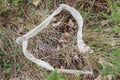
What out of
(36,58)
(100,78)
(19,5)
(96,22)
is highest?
(19,5)

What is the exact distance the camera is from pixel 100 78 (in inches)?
87.1

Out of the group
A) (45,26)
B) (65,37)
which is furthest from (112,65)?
(45,26)

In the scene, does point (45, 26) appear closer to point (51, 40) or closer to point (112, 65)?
point (51, 40)

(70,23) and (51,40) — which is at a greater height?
(70,23)

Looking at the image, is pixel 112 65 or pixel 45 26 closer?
pixel 112 65

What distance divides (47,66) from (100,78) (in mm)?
425

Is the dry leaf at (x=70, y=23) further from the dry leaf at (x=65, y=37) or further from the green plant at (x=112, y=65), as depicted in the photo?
the green plant at (x=112, y=65)

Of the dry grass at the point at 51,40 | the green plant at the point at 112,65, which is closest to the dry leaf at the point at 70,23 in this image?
the dry grass at the point at 51,40


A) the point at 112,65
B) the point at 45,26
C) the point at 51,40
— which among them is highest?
the point at 45,26

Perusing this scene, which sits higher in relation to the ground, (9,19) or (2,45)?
(9,19)

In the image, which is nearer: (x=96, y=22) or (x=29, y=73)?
(x=29, y=73)

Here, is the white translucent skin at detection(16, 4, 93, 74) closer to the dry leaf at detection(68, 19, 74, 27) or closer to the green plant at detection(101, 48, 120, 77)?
the dry leaf at detection(68, 19, 74, 27)

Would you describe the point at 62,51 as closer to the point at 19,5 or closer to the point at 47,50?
the point at 47,50

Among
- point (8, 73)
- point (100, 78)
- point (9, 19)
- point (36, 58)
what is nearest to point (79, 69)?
point (100, 78)
